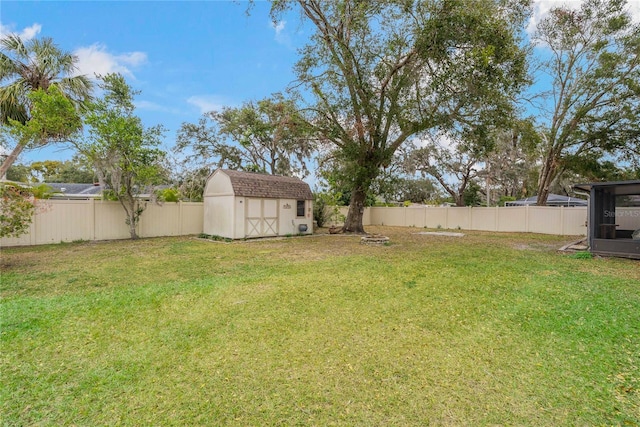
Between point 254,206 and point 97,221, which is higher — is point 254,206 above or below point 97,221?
above

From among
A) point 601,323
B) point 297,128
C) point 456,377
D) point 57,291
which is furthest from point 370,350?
point 297,128

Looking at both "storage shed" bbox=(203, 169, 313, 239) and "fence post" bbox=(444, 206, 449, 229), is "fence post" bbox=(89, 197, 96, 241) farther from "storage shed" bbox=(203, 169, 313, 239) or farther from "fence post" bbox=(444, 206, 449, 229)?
"fence post" bbox=(444, 206, 449, 229)

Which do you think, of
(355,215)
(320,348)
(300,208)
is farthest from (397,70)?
(320,348)

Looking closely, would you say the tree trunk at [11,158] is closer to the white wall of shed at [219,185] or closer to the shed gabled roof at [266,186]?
the white wall of shed at [219,185]

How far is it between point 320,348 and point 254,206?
31.8 feet

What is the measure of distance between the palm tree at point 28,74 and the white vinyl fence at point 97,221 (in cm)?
190

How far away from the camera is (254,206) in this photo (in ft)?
40.3

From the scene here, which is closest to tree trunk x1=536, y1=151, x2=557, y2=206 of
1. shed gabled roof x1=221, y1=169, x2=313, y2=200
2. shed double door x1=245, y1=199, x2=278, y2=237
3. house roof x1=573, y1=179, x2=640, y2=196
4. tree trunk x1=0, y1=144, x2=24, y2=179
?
house roof x1=573, y1=179, x2=640, y2=196

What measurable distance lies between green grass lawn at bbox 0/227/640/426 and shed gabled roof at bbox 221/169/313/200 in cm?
631

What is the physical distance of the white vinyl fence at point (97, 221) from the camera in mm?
9952

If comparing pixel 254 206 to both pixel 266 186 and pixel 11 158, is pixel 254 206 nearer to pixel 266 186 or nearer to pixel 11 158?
pixel 266 186

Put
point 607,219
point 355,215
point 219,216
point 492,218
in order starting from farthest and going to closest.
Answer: point 492,218 < point 355,215 < point 219,216 < point 607,219

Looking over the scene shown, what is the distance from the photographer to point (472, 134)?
449 inches

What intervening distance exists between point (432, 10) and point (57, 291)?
33.4 ft
